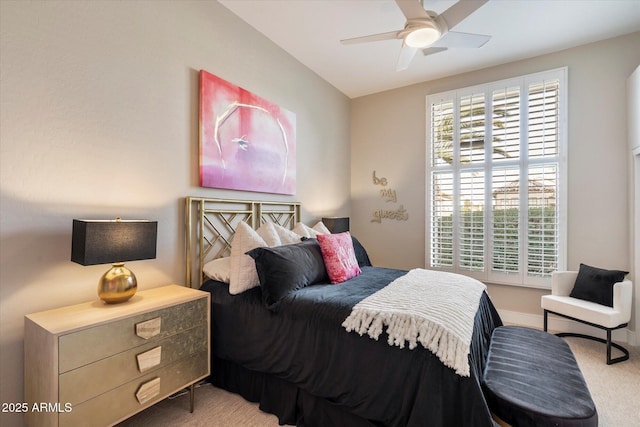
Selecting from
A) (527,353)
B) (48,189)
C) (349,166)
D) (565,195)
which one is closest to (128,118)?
(48,189)

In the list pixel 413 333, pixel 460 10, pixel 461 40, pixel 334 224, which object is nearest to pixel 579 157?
pixel 461 40

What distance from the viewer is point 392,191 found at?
4340 millimetres

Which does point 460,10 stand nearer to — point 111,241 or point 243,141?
point 243,141

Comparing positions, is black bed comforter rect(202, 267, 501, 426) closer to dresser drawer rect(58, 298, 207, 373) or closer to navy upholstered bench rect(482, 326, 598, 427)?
navy upholstered bench rect(482, 326, 598, 427)

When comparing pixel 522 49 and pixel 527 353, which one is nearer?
pixel 527 353

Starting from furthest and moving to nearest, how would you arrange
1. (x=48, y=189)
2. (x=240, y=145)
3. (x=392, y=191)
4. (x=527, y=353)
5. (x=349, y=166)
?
(x=349, y=166), (x=392, y=191), (x=240, y=145), (x=527, y=353), (x=48, y=189)

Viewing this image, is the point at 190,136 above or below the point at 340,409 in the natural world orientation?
above

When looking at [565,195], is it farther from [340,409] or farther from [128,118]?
[128,118]

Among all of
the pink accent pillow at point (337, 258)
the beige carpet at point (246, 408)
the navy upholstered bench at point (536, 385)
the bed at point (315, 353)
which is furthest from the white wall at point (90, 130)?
the navy upholstered bench at point (536, 385)

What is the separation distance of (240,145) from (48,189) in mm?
1415

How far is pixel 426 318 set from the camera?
152cm

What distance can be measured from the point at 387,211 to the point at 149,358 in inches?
136

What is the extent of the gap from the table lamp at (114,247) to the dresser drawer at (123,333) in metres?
0.21

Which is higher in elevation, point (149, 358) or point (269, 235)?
point (269, 235)
